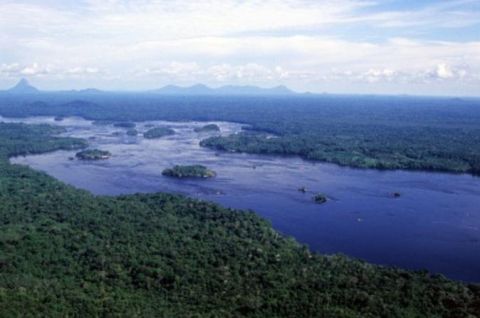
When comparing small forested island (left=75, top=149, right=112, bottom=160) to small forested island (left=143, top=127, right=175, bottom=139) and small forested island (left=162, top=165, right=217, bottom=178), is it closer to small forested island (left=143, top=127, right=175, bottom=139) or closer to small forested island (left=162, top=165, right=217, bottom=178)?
small forested island (left=162, top=165, right=217, bottom=178)

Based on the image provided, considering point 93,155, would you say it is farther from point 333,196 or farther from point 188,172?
point 333,196

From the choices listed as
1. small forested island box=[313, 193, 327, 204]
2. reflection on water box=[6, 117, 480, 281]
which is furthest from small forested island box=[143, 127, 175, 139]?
small forested island box=[313, 193, 327, 204]

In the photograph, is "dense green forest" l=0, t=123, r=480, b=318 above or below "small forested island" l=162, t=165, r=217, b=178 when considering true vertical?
below

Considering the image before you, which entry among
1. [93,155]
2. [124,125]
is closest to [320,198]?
[93,155]

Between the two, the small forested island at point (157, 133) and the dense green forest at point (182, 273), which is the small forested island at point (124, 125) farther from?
the dense green forest at point (182, 273)

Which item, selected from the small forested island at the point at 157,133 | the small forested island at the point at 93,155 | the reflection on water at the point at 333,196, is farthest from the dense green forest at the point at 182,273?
the small forested island at the point at 157,133

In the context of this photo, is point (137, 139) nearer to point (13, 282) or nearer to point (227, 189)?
point (227, 189)
